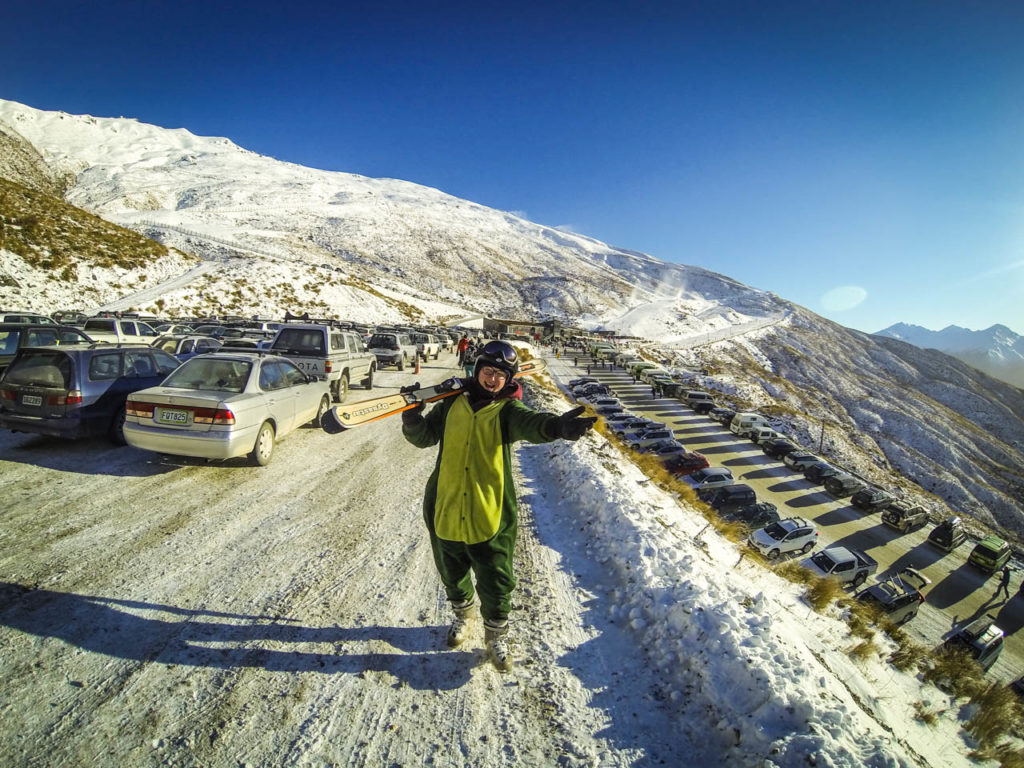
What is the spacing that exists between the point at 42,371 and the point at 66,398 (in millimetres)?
584

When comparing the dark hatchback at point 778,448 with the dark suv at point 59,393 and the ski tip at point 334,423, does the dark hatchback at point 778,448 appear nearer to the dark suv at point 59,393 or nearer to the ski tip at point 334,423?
the ski tip at point 334,423

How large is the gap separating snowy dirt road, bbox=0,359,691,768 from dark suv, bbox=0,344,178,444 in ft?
3.10

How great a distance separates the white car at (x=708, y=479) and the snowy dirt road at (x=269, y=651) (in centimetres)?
1675

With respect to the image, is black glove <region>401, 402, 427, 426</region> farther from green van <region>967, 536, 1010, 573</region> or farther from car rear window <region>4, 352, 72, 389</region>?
green van <region>967, 536, 1010, 573</region>

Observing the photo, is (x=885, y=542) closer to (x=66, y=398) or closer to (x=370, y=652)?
(x=370, y=652)

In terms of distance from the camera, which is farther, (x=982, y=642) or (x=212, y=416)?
(x=982, y=642)

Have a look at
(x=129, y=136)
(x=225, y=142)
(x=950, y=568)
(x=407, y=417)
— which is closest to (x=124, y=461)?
(x=407, y=417)

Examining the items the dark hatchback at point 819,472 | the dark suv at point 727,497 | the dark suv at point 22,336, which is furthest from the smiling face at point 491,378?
the dark hatchback at point 819,472

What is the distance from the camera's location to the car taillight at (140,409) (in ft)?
17.9

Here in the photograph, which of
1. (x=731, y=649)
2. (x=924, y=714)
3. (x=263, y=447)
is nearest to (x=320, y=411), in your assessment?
(x=263, y=447)

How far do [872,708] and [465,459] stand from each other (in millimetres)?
4182

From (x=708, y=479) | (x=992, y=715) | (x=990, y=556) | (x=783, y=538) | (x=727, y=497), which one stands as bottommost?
(x=990, y=556)

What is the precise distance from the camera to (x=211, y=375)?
6215 mm

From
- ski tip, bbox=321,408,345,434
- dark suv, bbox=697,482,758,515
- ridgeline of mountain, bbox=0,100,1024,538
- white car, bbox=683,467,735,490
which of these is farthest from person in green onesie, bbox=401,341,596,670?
ridgeline of mountain, bbox=0,100,1024,538
